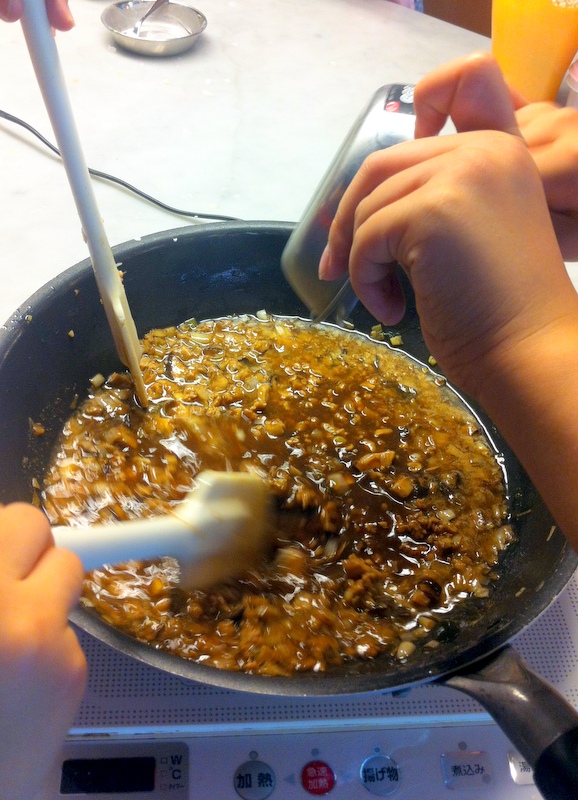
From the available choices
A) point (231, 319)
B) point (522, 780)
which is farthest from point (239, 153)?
point (522, 780)

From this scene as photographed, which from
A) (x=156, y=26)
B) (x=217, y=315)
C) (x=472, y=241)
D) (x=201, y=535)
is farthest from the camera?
(x=156, y=26)

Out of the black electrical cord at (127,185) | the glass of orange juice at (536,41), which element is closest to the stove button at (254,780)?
the black electrical cord at (127,185)

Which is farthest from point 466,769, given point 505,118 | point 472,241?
point 505,118

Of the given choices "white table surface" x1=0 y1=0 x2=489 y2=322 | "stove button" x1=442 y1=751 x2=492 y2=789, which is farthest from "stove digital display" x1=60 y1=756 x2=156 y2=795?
"white table surface" x1=0 y1=0 x2=489 y2=322

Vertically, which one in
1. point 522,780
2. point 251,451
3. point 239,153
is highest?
point 239,153

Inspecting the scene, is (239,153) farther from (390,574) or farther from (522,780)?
(522,780)

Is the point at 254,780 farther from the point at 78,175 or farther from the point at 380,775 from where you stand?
the point at 78,175

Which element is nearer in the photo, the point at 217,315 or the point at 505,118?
the point at 505,118
